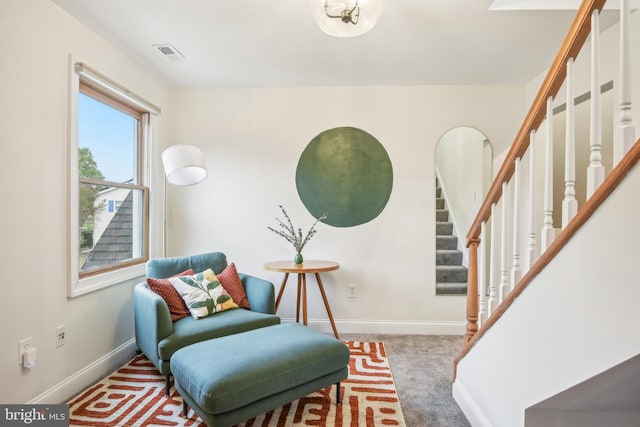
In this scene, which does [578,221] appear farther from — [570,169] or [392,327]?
[392,327]

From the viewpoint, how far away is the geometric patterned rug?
1.85 metres

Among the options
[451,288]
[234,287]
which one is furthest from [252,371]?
[451,288]

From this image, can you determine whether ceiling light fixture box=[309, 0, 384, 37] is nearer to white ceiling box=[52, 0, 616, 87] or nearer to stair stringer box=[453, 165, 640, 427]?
white ceiling box=[52, 0, 616, 87]

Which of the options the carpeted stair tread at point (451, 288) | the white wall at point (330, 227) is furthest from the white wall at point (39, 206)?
the carpeted stair tread at point (451, 288)

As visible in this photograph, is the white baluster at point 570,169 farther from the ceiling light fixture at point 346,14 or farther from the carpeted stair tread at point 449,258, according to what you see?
the carpeted stair tread at point 449,258

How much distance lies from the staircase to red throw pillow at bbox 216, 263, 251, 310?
187 centimetres

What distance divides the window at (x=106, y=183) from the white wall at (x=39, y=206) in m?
0.08

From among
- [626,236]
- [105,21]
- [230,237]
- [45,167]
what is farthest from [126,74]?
[626,236]

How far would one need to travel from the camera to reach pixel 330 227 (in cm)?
334

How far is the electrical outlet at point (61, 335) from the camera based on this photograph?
202 centimetres

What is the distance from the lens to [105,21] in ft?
7.19

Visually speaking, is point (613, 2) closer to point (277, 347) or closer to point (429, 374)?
point (429, 374)

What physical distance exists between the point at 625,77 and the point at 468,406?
1.71 m

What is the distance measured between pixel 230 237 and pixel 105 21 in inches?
77.8
